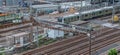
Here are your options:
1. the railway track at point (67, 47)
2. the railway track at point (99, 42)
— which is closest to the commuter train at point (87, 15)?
the railway track at point (99, 42)

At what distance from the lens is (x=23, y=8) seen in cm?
2278

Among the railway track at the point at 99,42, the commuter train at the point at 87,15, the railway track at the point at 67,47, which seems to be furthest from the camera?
the commuter train at the point at 87,15

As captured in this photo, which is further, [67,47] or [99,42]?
[99,42]

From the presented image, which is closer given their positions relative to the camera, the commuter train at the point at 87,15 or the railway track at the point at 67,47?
the railway track at the point at 67,47

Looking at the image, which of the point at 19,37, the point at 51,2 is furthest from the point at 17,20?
the point at 51,2

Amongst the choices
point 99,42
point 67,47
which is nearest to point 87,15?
point 99,42

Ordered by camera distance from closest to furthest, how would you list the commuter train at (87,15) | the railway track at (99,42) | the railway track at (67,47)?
the railway track at (67,47)
the railway track at (99,42)
the commuter train at (87,15)

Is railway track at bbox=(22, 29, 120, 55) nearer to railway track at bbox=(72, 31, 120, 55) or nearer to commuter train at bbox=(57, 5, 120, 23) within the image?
railway track at bbox=(72, 31, 120, 55)

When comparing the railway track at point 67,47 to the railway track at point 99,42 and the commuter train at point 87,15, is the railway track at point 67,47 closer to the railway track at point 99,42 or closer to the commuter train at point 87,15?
the railway track at point 99,42

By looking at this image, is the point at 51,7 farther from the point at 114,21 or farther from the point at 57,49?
the point at 57,49

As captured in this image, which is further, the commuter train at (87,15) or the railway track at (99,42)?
the commuter train at (87,15)

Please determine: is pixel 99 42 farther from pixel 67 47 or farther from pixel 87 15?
pixel 87 15

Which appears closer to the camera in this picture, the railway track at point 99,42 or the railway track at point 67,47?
the railway track at point 67,47

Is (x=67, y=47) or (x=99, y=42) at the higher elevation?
(x=67, y=47)
